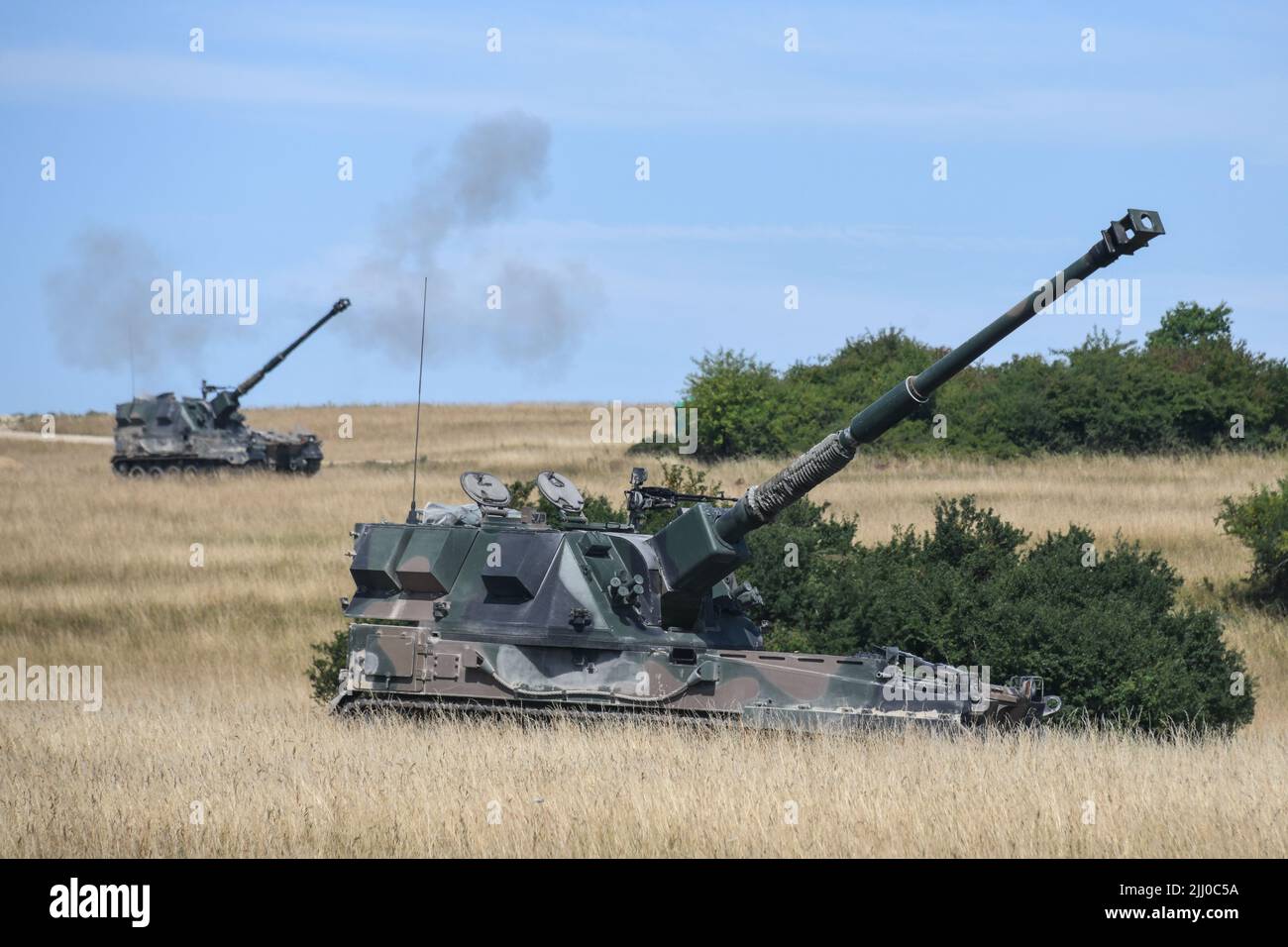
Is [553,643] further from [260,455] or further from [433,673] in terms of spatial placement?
[260,455]

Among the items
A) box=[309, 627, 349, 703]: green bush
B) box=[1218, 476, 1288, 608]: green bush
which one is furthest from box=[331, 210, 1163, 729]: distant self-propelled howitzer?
box=[1218, 476, 1288, 608]: green bush

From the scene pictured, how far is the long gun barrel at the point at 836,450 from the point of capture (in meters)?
11.1

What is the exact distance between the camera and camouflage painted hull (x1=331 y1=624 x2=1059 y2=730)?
40.1 feet

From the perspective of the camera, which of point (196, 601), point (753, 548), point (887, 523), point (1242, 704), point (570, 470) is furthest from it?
point (570, 470)

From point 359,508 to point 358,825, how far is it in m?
21.3

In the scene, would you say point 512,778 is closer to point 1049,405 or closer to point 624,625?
point 624,625

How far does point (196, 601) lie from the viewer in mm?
23641

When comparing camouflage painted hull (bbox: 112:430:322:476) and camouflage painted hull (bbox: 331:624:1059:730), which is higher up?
camouflage painted hull (bbox: 112:430:322:476)

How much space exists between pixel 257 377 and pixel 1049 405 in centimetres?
1849

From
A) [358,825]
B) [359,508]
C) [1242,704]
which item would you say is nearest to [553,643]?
[358,825]

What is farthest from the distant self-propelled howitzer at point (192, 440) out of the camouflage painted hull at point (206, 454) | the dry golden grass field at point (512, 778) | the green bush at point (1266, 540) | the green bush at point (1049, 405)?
the green bush at point (1266, 540)

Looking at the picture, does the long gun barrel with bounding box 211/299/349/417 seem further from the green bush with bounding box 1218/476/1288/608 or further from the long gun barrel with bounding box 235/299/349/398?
the green bush with bounding box 1218/476/1288/608

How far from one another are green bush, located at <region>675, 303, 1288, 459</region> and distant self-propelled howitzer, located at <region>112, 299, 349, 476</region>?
10.4 meters

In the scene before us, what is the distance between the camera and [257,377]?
137 ft
